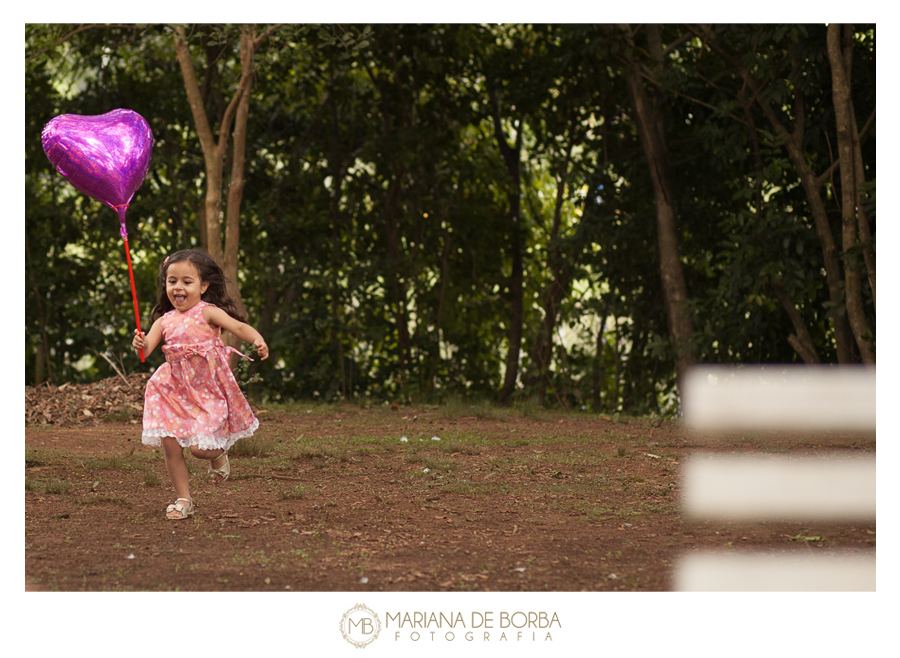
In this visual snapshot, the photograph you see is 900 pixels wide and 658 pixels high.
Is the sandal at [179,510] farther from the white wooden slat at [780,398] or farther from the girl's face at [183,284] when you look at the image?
the white wooden slat at [780,398]

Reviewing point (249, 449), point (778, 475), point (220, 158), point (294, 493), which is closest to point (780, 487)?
point (778, 475)

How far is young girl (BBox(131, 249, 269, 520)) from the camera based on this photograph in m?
3.85

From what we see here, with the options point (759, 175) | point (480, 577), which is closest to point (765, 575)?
point (480, 577)

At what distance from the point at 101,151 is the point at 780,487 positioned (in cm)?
381

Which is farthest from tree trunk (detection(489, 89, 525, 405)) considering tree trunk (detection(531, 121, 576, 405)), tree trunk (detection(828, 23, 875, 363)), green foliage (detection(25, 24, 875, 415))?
tree trunk (detection(828, 23, 875, 363))

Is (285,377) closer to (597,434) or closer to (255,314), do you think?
(255,314)

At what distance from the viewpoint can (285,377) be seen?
33.9 ft

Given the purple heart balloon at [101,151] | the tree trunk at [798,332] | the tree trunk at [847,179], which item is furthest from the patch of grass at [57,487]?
the tree trunk at [798,332]

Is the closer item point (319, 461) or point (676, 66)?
point (319, 461)

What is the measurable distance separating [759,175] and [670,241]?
140 cm

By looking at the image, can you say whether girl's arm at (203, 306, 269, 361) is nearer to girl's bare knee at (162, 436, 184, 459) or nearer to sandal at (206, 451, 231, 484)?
girl's bare knee at (162, 436, 184, 459)

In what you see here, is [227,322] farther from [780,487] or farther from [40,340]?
[40,340]

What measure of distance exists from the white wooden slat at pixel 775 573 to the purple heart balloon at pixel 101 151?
9.51 ft
